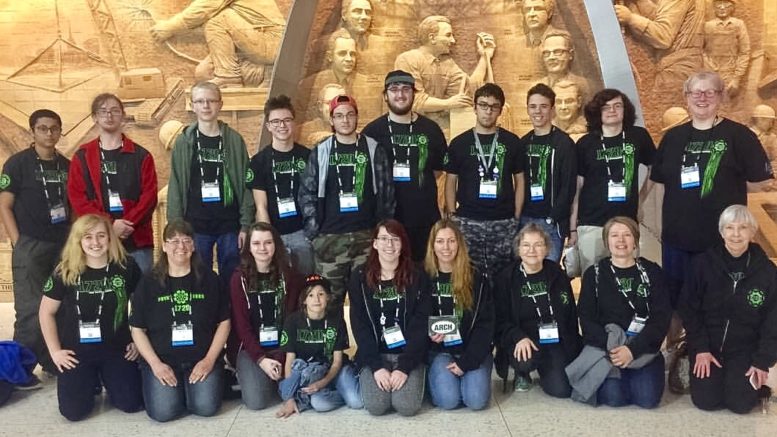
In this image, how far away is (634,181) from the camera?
133 inches

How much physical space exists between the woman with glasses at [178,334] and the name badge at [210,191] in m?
0.44

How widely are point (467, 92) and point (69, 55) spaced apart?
3.83 meters

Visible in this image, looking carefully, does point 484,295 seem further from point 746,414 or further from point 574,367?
point 746,414

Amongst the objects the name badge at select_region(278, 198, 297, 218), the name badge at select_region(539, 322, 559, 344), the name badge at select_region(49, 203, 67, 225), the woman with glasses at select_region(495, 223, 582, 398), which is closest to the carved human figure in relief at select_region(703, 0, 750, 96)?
the woman with glasses at select_region(495, 223, 582, 398)

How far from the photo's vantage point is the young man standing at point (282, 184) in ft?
11.0

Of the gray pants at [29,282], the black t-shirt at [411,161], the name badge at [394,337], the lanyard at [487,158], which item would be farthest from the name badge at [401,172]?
the gray pants at [29,282]

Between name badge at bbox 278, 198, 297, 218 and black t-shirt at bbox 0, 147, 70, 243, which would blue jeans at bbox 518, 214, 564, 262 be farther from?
black t-shirt at bbox 0, 147, 70, 243

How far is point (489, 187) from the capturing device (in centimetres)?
→ 345

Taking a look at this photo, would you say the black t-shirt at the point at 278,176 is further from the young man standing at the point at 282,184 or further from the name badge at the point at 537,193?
the name badge at the point at 537,193

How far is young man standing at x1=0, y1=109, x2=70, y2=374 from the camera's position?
11.9ft

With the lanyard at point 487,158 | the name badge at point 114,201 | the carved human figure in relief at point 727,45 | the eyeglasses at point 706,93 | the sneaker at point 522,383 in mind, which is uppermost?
the carved human figure in relief at point 727,45

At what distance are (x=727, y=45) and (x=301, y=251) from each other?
456 cm

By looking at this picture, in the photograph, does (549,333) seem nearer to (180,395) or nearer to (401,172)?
(401,172)

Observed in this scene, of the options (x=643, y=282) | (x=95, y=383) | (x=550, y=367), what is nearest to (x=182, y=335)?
(x=95, y=383)
